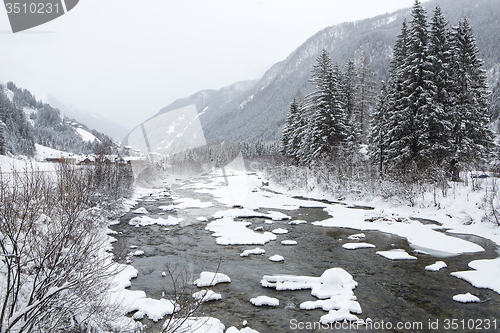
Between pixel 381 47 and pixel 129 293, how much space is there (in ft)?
688

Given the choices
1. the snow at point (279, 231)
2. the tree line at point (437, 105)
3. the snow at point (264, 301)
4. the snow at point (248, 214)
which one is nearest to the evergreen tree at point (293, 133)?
the tree line at point (437, 105)

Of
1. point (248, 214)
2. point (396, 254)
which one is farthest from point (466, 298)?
point (248, 214)

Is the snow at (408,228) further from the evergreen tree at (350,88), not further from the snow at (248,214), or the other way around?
the evergreen tree at (350,88)

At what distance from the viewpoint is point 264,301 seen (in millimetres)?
8094

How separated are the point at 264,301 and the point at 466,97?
25957 mm

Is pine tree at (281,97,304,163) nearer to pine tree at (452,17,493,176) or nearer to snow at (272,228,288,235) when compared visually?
pine tree at (452,17,493,176)

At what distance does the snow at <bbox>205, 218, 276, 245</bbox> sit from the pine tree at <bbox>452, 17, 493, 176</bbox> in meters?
18.3

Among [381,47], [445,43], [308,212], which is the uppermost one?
[381,47]

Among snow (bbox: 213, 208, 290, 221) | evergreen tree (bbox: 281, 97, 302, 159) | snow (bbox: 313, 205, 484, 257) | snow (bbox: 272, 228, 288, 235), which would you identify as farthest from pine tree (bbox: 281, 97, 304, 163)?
snow (bbox: 272, 228, 288, 235)

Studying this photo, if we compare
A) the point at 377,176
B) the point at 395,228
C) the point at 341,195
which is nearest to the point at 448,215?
the point at 395,228

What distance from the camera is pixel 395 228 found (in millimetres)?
15852

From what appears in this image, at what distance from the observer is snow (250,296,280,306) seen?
8016 mm

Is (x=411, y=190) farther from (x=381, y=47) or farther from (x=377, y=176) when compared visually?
(x=381, y=47)

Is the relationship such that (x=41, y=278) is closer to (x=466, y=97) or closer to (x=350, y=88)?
(x=466, y=97)
